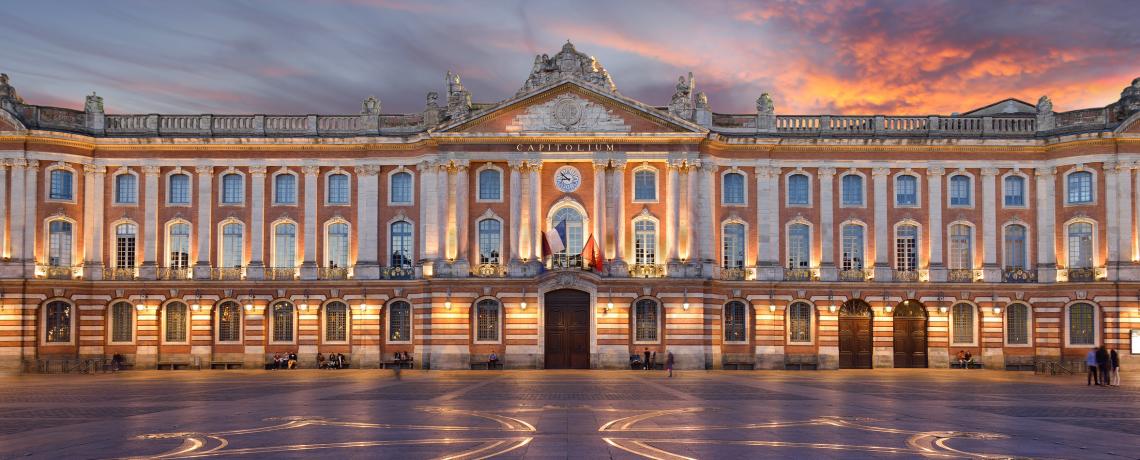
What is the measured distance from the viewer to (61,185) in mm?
69375

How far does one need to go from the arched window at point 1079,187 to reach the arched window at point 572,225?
1181 inches

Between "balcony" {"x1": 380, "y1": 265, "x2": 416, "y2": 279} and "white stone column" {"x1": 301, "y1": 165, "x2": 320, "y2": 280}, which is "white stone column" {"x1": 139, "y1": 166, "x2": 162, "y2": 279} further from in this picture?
"balcony" {"x1": 380, "y1": 265, "x2": 416, "y2": 279}

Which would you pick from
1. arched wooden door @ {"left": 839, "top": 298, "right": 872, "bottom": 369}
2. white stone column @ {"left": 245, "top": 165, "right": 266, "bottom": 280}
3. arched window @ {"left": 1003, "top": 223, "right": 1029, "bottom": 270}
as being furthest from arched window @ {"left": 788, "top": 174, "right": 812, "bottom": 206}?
white stone column @ {"left": 245, "top": 165, "right": 266, "bottom": 280}

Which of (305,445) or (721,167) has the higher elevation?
(721,167)

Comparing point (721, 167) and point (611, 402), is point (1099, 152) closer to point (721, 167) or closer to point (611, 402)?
point (721, 167)

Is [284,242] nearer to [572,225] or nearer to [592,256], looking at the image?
[572,225]

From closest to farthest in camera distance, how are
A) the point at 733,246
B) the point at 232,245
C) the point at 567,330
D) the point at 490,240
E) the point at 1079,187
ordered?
the point at 567,330 → the point at 1079,187 → the point at 490,240 → the point at 733,246 → the point at 232,245

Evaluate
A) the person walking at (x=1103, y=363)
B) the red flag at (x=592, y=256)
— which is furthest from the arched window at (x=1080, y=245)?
the red flag at (x=592, y=256)

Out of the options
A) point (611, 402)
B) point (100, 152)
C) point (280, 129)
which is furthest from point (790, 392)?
point (100, 152)

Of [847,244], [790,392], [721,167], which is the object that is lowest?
[790,392]

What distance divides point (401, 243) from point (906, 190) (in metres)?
31.8

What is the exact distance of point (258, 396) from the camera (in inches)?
1766

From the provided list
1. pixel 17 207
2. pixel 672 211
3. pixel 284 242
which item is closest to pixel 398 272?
pixel 284 242

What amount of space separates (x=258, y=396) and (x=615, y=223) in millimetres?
28810
